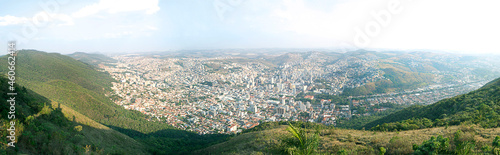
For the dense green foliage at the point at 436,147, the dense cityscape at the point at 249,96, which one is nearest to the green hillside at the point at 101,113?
the dense cityscape at the point at 249,96

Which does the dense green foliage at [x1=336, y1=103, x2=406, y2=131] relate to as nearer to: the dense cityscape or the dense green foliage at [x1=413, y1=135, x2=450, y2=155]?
the dense cityscape

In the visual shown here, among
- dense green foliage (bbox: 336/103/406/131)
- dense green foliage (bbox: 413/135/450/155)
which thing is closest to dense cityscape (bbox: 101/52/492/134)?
dense green foliage (bbox: 336/103/406/131)

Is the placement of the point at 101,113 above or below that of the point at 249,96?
above

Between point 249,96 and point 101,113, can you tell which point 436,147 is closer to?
point 101,113

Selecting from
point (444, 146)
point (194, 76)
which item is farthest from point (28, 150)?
point (194, 76)

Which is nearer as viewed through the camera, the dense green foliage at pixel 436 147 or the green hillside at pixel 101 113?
the dense green foliage at pixel 436 147

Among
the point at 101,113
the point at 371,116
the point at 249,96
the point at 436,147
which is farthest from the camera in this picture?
the point at 249,96

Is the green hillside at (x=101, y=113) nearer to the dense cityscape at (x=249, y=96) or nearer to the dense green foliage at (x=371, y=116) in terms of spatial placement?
the dense cityscape at (x=249, y=96)

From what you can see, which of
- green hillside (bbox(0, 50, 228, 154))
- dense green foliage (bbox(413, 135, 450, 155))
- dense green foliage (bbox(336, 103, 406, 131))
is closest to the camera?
dense green foliage (bbox(413, 135, 450, 155))

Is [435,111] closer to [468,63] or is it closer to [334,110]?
[334,110]

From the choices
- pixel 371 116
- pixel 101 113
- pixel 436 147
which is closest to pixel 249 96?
pixel 371 116

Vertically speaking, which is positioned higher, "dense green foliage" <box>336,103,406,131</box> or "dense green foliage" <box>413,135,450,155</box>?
"dense green foliage" <box>413,135,450,155</box>
